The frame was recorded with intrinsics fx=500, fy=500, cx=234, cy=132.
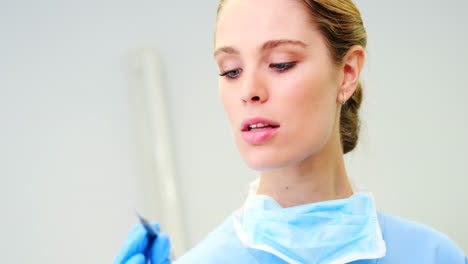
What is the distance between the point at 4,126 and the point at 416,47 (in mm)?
1978

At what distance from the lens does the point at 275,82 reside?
1009 mm

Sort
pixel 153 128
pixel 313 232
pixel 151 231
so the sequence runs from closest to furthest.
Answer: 1. pixel 151 231
2. pixel 313 232
3. pixel 153 128

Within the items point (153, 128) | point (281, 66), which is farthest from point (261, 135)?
point (153, 128)

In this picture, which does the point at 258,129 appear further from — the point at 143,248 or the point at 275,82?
the point at 143,248

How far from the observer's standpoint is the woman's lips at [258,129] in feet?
3.28

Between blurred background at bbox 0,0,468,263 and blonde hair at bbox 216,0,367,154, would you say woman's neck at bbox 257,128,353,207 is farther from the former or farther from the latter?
blurred background at bbox 0,0,468,263

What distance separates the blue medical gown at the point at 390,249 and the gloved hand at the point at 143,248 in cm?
10

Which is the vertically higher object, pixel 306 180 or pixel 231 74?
pixel 231 74

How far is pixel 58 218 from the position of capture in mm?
2352

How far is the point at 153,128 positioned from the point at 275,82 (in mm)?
1403

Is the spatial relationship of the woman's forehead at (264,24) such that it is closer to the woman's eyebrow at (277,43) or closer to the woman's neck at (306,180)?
the woman's eyebrow at (277,43)

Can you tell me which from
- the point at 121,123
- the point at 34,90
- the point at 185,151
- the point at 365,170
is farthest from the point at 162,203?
the point at 365,170

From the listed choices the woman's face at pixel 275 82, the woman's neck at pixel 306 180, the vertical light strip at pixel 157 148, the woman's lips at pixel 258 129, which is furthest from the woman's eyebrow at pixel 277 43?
the vertical light strip at pixel 157 148

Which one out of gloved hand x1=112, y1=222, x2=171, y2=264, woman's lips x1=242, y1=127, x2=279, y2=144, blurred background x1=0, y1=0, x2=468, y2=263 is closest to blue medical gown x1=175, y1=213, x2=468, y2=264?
gloved hand x1=112, y1=222, x2=171, y2=264
